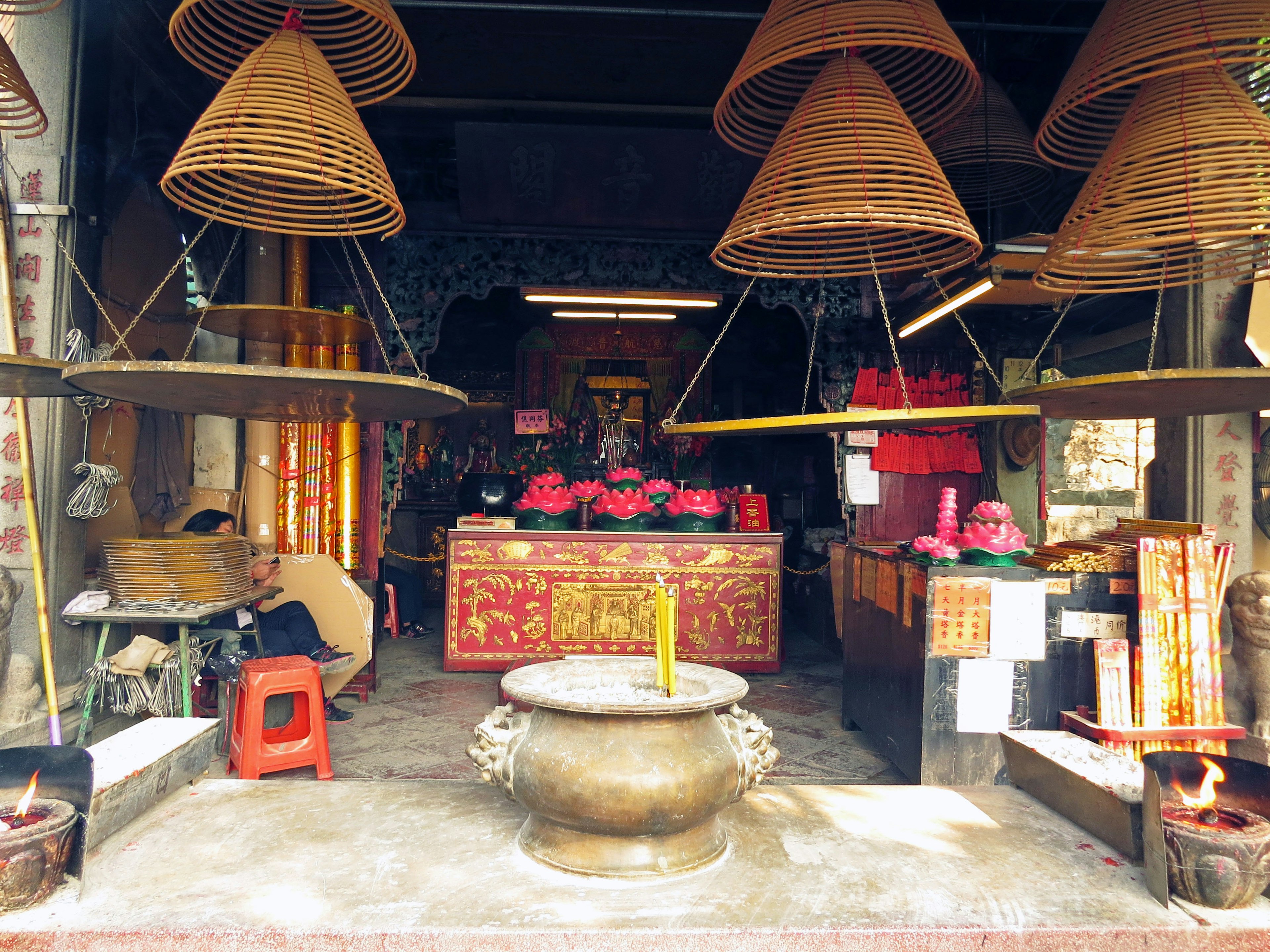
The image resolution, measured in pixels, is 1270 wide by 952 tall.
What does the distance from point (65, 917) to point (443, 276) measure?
17.4ft

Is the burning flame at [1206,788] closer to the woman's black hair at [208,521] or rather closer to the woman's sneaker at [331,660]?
the woman's sneaker at [331,660]

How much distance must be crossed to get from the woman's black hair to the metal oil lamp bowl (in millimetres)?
3253

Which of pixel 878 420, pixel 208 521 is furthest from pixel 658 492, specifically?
pixel 878 420

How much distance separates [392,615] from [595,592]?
2409 millimetres

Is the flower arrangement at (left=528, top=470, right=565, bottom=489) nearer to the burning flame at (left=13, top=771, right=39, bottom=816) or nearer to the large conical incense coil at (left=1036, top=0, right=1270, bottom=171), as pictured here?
the large conical incense coil at (left=1036, top=0, right=1270, bottom=171)

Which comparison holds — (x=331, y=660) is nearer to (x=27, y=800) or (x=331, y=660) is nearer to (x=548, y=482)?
(x=548, y=482)

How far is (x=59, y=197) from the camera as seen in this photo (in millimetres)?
3684

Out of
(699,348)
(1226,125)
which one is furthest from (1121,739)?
(699,348)

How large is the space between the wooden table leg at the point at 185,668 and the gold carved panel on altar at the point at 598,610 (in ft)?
8.33

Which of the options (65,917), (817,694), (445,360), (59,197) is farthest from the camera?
(445,360)

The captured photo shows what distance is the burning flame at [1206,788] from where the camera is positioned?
5.51ft

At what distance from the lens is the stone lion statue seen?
3416 mm

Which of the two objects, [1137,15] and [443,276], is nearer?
[1137,15]

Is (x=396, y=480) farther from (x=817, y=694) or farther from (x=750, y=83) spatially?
(x=750, y=83)
